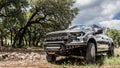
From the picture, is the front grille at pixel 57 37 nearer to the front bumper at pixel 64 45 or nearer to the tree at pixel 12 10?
the front bumper at pixel 64 45

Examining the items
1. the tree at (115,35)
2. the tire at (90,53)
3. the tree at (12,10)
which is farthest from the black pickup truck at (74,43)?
the tree at (115,35)

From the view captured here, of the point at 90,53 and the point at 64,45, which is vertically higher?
the point at 64,45

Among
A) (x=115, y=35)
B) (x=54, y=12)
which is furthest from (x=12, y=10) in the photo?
(x=115, y=35)

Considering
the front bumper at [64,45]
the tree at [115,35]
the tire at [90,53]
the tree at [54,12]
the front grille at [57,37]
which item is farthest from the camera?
the tree at [115,35]

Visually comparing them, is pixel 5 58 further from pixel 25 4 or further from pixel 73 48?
pixel 25 4

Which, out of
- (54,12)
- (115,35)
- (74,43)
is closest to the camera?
(74,43)

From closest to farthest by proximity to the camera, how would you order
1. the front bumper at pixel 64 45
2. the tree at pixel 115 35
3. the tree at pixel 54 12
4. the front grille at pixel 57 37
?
the front bumper at pixel 64 45, the front grille at pixel 57 37, the tree at pixel 54 12, the tree at pixel 115 35

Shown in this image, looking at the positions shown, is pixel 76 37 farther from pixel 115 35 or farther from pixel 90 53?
pixel 115 35

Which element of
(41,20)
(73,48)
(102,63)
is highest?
(41,20)

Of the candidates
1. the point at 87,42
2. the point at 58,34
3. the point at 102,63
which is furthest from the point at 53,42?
the point at 102,63

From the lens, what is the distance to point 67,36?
382 inches

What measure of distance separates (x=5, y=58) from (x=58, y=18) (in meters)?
22.4

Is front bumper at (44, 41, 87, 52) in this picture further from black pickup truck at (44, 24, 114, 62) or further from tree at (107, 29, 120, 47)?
tree at (107, 29, 120, 47)

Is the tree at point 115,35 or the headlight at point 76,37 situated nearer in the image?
the headlight at point 76,37
